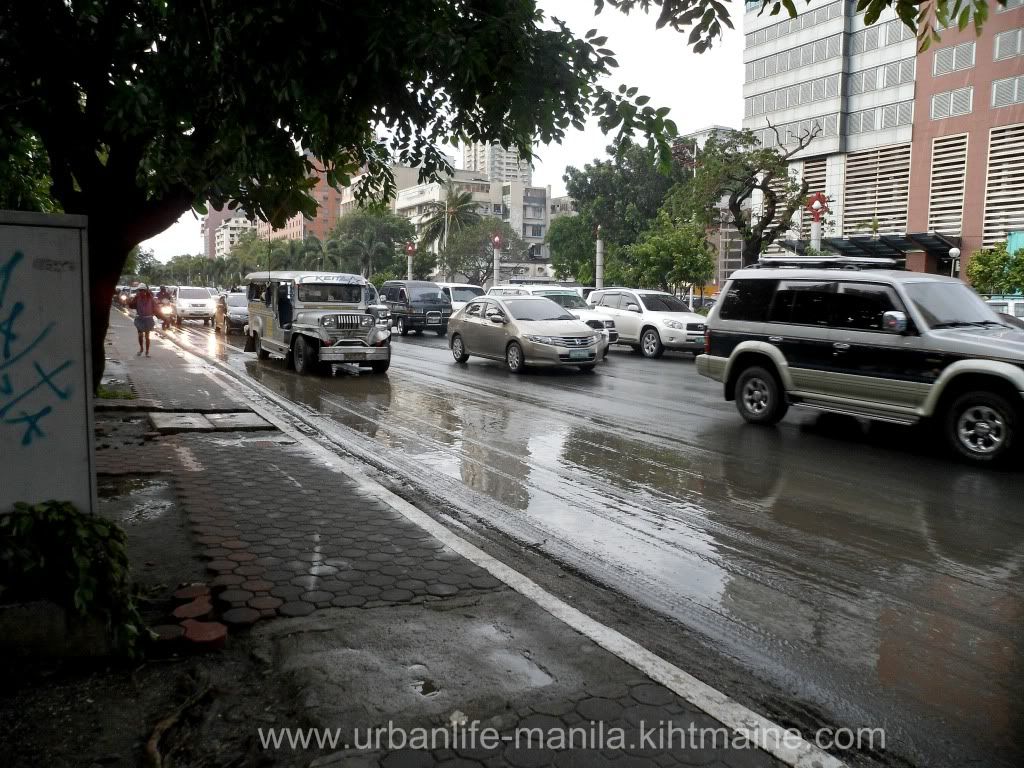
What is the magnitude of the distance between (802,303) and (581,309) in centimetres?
1416

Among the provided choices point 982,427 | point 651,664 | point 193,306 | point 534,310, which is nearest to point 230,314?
point 193,306

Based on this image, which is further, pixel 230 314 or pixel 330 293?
pixel 230 314

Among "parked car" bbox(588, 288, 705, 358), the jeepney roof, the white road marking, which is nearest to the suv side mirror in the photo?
the white road marking

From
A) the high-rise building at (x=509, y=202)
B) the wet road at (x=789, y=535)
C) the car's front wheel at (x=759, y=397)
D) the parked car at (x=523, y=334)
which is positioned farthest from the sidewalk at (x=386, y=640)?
the high-rise building at (x=509, y=202)

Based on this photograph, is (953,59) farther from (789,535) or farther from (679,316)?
(789,535)

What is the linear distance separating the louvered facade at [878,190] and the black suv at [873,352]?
34.3m

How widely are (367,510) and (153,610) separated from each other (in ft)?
7.70

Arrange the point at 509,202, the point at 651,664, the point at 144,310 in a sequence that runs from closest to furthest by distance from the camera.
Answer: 1. the point at 651,664
2. the point at 144,310
3. the point at 509,202

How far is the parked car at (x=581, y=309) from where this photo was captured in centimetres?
2302

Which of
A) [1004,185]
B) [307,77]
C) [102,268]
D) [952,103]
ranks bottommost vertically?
[102,268]

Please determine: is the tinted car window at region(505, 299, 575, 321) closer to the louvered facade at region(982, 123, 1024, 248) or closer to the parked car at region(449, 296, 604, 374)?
the parked car at region(449, 296, 604, 374)

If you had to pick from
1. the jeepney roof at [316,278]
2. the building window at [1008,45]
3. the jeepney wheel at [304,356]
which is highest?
the building window at [1008,45]

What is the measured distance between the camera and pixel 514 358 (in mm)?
17625

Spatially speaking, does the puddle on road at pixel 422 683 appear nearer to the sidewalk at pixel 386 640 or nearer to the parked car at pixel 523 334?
the sidewalk at pixel 386 640
